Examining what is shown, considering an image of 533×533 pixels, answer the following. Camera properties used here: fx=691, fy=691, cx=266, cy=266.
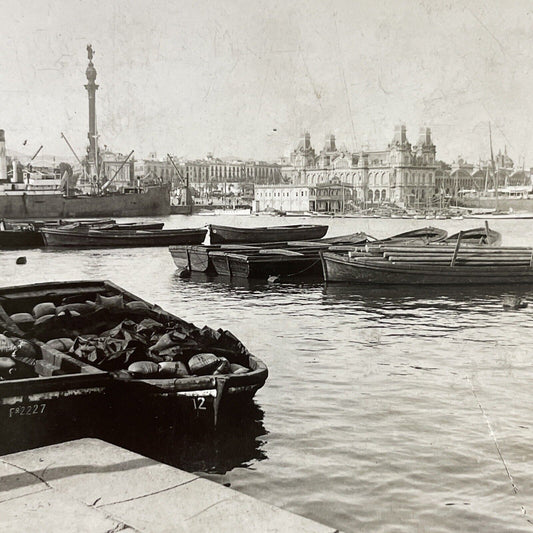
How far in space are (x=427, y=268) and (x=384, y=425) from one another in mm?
15070

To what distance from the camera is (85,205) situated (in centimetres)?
8156

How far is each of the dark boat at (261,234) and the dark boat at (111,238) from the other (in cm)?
246

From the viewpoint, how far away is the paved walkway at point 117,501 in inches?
171

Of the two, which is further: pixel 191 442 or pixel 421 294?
pixel 421 294

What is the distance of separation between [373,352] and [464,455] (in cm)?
533

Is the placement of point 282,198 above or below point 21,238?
above

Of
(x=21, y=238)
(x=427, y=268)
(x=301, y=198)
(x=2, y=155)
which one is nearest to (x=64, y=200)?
(x=2, y=155)

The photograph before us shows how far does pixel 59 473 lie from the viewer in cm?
516

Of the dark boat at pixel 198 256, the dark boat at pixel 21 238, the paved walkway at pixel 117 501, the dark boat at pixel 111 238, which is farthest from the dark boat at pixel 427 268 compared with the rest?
the dark boat at pixel 21 238

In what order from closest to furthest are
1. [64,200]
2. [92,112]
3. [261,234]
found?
[261,234] < [64,200] < [92,112]

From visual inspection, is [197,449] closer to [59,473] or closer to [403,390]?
[59,473]

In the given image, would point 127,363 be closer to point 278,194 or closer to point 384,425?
point 384,425

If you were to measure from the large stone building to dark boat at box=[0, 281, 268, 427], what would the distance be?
518 feet

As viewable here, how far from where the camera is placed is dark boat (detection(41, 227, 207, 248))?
43438mm
